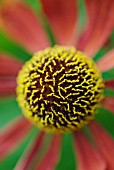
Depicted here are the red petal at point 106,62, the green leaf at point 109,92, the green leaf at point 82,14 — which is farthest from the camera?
the green leaf at point 82,14

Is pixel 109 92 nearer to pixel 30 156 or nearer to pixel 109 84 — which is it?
pixel 109 84

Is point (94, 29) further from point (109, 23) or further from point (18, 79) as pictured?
point (18, 79)

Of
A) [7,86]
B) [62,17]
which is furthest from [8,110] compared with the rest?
[62,17]

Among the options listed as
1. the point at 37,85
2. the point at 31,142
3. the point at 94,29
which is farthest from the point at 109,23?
the point at 31,142

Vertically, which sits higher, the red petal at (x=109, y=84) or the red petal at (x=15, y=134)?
the red petal at (x=109, y=84)

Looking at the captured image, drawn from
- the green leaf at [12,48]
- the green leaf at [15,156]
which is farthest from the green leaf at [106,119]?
the green leaf at [12,48]

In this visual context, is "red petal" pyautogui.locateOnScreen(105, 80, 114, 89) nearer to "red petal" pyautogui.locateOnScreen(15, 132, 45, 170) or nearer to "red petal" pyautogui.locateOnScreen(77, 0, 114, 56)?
"red petal" pyautogui.locateOnScreen(77, 0, 114, 56)

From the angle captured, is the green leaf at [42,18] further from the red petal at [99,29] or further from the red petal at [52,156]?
the red petal at [52,156]
